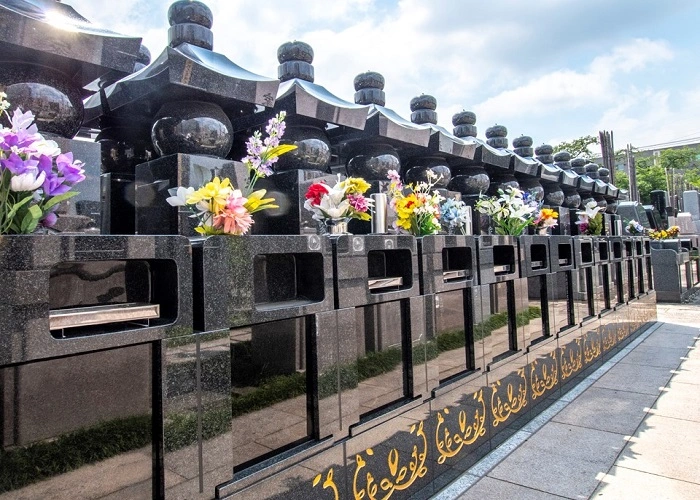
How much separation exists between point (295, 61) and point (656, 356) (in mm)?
7349

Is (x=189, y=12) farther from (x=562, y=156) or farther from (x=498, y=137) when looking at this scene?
(x=562, y=156)

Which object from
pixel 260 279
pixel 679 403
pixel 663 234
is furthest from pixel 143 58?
pixel 663 234

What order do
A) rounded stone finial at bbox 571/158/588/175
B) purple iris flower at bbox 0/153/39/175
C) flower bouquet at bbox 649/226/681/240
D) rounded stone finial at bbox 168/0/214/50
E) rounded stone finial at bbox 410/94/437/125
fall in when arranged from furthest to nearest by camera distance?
flower bouquet at bbox 649/226/681/240 < rounded stone finial at bbox 571/158/588/175 < rounded stone finial at bbox 410/94/437/125 < rounded stone finial at bbox 168/0/214/50 < purple iris flower at bbox 0/153/39/175

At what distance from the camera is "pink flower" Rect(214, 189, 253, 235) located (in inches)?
85.9

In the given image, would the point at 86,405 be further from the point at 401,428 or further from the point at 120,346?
the point at 401,428

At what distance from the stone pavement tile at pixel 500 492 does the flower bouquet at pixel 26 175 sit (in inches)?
128

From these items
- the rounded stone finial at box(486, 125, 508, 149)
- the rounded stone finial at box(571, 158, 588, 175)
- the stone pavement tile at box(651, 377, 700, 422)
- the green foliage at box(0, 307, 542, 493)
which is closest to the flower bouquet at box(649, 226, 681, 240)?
the rounded stone finial at box(571, 158, 588, 175)

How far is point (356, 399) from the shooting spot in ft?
9.52

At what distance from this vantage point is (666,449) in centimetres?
421

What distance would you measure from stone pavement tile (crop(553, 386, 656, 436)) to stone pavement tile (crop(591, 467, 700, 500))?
3.19 ft

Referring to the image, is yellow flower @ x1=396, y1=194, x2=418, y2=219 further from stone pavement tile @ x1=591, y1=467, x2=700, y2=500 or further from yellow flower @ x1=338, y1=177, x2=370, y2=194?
stone pavement tile @ x1=591, y1=467, x2=700, y2=500

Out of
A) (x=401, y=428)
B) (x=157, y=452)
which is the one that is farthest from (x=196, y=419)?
(x=401, y=428)

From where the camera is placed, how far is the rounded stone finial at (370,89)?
4.80 meters

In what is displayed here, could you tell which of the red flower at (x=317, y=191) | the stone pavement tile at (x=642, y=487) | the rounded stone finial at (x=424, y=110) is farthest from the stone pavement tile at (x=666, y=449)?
the rounded stone finial at (x=424, y=110)
